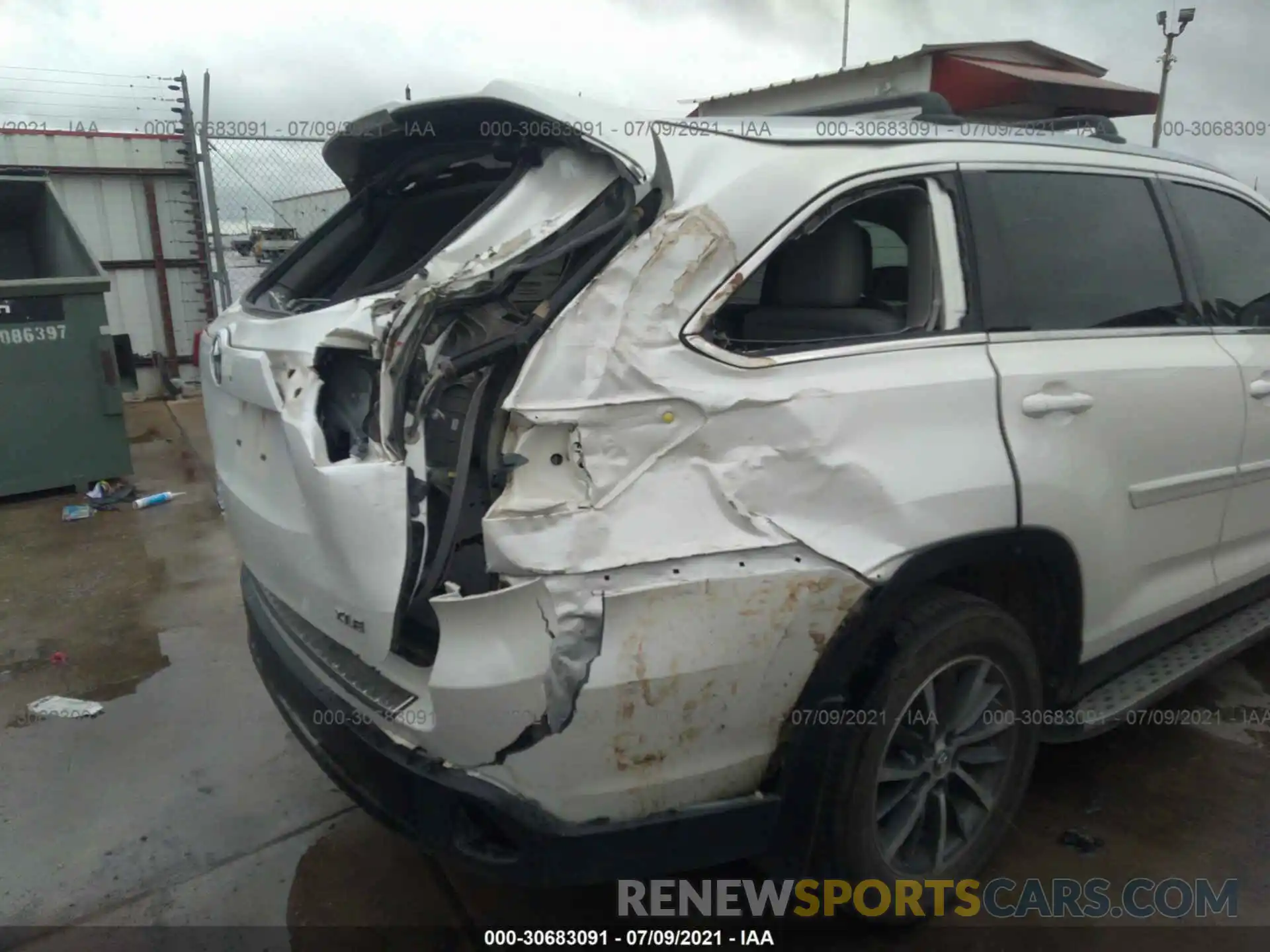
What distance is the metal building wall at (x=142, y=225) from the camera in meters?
9.11

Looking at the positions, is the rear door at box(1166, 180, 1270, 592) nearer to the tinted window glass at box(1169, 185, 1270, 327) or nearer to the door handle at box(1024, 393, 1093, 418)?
the tinted window glass at box(1169, 185, 1270, 327)

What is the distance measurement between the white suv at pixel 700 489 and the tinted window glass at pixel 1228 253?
59 cm

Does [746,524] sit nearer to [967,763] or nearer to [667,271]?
[667,271]

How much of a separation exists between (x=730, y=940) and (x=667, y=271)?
5.56 feet

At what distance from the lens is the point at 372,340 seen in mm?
1925

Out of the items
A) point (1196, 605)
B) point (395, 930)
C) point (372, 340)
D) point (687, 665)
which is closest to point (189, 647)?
point (395, 930)

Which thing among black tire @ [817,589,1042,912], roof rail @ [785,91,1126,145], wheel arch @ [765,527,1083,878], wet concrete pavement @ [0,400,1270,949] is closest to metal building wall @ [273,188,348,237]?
wet concrete pavement @ [0,400,1270,949]

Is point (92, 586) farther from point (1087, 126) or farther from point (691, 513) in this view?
point (1087, 126)

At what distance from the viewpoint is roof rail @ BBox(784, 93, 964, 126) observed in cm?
262

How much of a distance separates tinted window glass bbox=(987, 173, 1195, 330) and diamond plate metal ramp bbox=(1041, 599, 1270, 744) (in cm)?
110

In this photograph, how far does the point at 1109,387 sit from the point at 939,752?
42.0 inches

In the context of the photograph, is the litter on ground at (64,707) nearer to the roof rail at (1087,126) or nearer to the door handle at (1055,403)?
the door handle at (1055,403)

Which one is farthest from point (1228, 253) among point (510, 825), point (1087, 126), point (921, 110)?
point (510, 825)

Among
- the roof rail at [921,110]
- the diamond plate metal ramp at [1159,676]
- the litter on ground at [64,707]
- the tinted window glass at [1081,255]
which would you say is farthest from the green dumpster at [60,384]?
the diamond plate metal ramp at [1159,676]
